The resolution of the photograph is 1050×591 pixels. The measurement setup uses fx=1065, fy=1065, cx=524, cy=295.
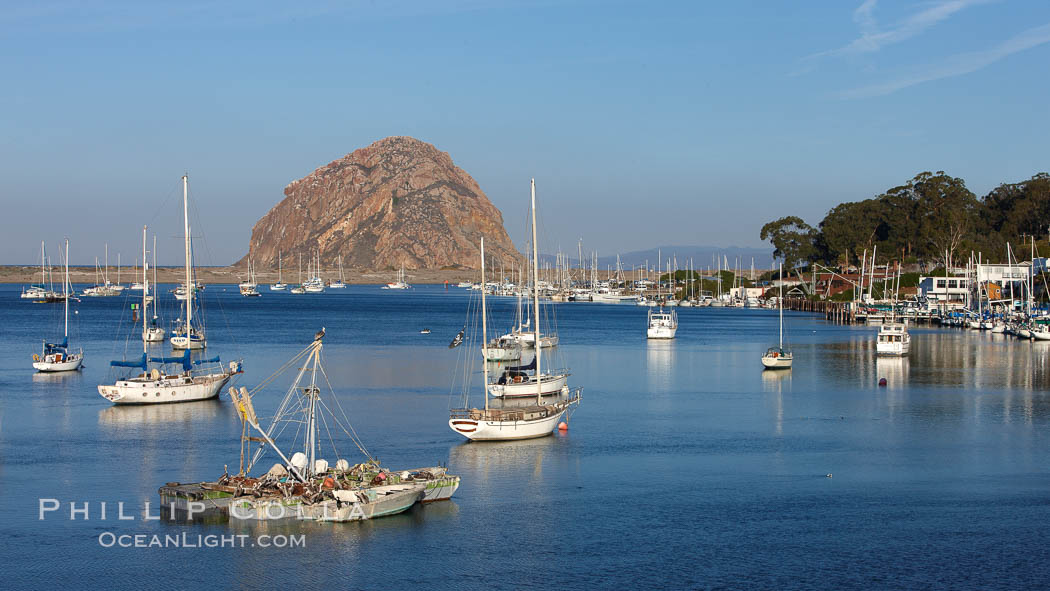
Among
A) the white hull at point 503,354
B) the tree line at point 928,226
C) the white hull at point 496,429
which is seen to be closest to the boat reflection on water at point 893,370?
the white hull at point 503,354

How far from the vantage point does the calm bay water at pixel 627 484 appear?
2638 cm

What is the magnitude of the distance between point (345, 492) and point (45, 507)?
919 centimetres

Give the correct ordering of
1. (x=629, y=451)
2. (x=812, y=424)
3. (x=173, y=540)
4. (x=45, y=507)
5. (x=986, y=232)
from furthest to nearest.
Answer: (x=986, y=232) → (x=812, y=424) → (x=629, y=451) → (x=45, y=507) → (x=173, y=540)

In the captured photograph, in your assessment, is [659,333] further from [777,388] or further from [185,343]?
[185,343]

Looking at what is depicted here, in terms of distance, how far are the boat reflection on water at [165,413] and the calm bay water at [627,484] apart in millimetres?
284

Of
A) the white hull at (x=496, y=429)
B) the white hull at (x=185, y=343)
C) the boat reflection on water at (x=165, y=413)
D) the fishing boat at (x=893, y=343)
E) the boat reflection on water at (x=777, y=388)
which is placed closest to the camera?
the white hull at (x=496, y=429)

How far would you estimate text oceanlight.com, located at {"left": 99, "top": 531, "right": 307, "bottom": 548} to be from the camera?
2792cm

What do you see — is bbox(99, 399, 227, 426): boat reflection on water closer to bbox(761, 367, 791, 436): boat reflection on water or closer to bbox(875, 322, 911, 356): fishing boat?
bbox(761, 367, 791, 436): boat reflection on water

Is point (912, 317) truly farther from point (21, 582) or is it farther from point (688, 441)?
point (21, 582)

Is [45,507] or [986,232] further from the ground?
[986,232]

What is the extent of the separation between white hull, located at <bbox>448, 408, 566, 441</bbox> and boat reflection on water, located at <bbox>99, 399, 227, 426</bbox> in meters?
13.3

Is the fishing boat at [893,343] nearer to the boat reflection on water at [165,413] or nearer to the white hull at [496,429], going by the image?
the white hull at [496,429]

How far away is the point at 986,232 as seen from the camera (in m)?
184

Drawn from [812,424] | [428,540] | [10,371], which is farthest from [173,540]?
[10,371]
